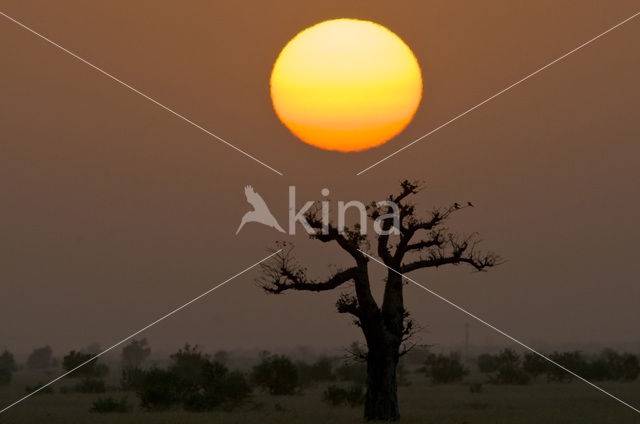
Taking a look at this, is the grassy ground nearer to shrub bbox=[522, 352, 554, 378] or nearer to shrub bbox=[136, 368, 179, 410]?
shrub bbox=[136, 368, 179, 410]

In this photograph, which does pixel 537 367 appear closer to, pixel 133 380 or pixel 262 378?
pixel 262 378

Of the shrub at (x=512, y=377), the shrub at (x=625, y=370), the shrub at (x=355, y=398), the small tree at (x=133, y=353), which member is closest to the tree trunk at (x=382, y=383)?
the shrub at (x=355, y=398)

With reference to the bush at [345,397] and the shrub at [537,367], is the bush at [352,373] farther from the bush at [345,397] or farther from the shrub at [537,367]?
the bush at [345,397]

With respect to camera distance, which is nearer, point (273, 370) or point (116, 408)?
point (116, 408)

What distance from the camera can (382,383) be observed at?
1331 inches

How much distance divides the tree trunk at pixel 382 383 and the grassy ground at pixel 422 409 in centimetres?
166

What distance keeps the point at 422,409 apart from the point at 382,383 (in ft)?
37.0

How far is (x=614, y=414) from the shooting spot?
40.0 meters

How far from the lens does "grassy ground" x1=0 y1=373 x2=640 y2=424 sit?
37.3 metres

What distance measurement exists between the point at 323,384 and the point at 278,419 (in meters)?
38.9

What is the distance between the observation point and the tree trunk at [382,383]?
33594 mm

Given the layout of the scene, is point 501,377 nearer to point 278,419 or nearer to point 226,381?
point 226,381

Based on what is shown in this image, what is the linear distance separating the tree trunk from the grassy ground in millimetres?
1664

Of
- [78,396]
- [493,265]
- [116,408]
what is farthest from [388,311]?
[78,396]
